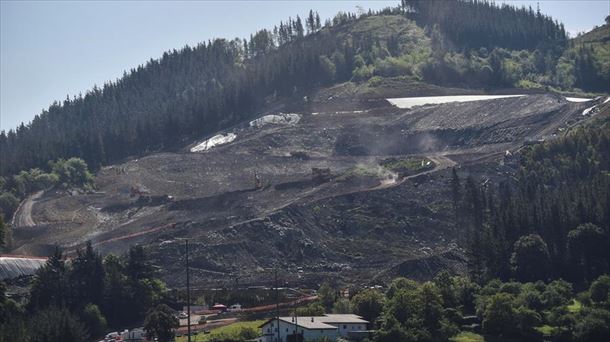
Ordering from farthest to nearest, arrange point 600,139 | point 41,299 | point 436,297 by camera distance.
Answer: point 600,139, point 41,299, point 436,297

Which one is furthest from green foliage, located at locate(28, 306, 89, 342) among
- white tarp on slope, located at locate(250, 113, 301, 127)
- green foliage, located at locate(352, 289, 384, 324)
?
white tarp on slope, located at locate(250, 113, 301, 127)

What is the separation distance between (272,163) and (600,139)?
136ft

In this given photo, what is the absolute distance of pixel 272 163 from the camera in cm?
15625

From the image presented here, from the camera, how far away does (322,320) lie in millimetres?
86750

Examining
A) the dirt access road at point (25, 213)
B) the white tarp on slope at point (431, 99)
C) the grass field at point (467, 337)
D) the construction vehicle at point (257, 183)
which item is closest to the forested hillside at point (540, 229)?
the grass field at point (467, 337)

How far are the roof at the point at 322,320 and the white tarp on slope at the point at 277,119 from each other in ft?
290

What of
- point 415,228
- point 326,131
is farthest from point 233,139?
point 415,228

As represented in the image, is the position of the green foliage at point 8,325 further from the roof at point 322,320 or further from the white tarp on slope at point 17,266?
the white tarp on slope at point 17,266

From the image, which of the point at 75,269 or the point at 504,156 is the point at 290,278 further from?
the point at 504,156

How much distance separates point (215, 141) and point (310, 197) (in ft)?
149

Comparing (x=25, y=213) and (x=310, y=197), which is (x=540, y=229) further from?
(x=25, y=213)

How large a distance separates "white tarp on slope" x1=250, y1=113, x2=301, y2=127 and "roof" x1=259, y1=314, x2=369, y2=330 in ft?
290

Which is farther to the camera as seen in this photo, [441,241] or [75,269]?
[441,241]

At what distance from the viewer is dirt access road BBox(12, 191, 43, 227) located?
14100cm
